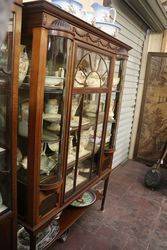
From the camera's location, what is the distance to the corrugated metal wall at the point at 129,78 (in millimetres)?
2890

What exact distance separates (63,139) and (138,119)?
2.69m

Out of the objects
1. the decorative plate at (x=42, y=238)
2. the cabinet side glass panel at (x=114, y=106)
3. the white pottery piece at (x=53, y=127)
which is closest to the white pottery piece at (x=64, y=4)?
the white pottery piece at (x=53, y=127)

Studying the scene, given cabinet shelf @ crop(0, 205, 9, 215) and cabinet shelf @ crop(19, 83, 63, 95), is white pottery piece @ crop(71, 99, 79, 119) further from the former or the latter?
cabinet shelf @ crop(0, 205, 9, 215)

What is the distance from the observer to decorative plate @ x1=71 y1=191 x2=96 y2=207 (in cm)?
210

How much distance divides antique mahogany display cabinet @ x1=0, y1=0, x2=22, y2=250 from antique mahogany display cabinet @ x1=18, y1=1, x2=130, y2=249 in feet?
0.41

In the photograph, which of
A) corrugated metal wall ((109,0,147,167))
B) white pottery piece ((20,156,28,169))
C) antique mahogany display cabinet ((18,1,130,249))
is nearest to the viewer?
antique mahogany display cabinet ((18,1,130,249))

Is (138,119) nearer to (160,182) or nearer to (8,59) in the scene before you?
(160,182)

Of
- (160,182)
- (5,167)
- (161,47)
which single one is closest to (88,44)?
(5,167)

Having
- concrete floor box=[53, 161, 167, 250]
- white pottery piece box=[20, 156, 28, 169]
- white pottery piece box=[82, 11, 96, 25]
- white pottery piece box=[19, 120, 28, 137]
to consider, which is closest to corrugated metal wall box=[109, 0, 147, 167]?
concrete floor box=[53, 161, 167, 250]

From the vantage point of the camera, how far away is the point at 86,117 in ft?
5.81

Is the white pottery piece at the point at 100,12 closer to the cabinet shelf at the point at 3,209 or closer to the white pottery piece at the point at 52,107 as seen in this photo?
the white pottery piece at the point at 52,107

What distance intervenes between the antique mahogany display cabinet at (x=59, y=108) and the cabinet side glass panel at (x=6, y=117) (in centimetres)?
13

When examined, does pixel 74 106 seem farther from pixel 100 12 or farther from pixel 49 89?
pixel 100 12

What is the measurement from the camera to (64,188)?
1603mm
